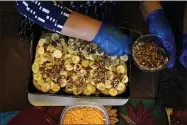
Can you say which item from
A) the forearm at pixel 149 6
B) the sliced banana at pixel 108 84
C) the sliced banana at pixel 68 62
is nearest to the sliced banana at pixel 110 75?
the sliced banana at pixel 108 84

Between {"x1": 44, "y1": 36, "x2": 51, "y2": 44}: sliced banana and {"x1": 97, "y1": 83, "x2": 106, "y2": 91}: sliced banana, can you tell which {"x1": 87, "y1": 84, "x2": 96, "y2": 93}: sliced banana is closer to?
{"x1": 97, "y1": 83, "x2": 106, "y2": 91}: sliced banana

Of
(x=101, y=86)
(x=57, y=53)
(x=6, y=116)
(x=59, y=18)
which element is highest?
(x=59, y=18)

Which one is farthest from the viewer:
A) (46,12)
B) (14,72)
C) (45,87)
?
(14,72)

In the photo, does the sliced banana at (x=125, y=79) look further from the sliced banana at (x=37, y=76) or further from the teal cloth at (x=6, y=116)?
the teal cloth at (x=6, y=116)

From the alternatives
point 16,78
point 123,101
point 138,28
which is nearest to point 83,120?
point 123,101

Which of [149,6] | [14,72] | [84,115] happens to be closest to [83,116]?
[84,115]

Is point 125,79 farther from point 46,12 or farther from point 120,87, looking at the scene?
point 46,12

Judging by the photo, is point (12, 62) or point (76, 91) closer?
point (76, 91)
